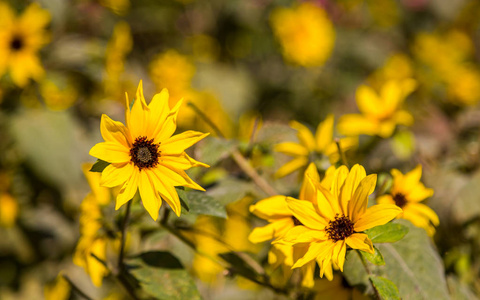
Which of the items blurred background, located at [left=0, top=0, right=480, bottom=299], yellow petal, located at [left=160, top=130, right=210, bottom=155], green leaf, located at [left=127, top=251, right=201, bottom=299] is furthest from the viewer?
blurred background, located at [left=0, top=0, right=480, bottom=299]

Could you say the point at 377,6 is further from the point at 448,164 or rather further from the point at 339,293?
the point at 339,293

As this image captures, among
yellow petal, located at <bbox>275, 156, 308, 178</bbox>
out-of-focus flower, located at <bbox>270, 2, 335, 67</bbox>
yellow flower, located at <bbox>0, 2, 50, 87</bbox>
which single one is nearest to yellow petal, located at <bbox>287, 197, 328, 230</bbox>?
yellow petal, located at <bbox>275, 156, 308, 178</bbox>

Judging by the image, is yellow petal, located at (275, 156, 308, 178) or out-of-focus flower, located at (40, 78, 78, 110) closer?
yellow petal, located at (275, 156, 308, 178)

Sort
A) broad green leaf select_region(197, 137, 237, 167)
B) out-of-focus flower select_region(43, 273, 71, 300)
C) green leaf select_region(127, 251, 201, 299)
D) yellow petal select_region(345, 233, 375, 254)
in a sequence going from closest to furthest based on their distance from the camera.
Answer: yellow petal select_region(345, 233, 375, 254)
green leaf select_region(127, 251, 201, 299)
broad green leaf select_region(197, 137, 237, 167)
out-of-focus flower select_region(43, 273, 71, 300)

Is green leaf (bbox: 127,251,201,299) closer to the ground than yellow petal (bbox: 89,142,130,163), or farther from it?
closer to the ground

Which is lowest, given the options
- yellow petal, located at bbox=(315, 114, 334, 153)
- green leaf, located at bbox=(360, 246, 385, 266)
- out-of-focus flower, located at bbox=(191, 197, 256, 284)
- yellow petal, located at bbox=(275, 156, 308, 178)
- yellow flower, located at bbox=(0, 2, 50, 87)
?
green leaf, located at bbox=(360, 246, 385, 266)

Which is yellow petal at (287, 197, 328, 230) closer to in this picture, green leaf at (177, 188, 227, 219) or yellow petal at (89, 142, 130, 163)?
green leaf at (177, 188, 227, 219)

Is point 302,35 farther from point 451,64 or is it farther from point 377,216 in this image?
point 377,216

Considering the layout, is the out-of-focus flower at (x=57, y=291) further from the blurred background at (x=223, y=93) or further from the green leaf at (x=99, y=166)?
the green leaf at (x=99, y=166)
